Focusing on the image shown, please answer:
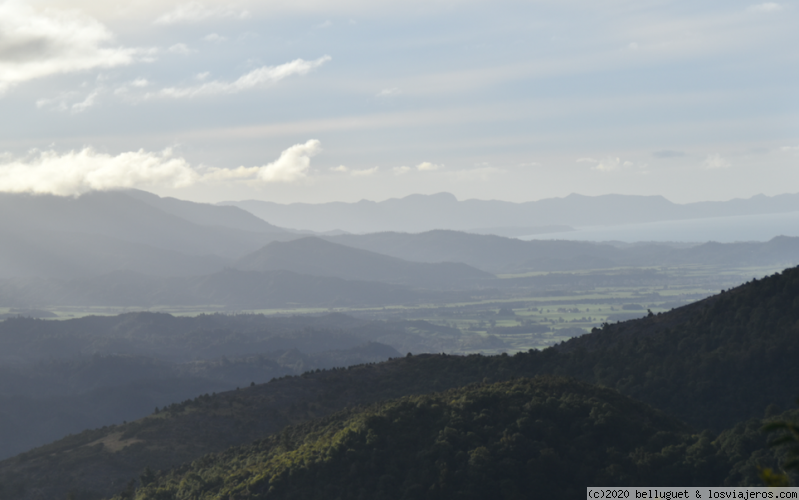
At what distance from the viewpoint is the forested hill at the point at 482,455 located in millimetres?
45500

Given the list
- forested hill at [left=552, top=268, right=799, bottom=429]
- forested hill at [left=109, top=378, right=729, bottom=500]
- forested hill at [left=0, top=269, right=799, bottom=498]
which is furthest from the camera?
forested hill at [left=0, top=269, right=799, bottom=498]

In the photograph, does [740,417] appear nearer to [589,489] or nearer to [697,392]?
[697,392]

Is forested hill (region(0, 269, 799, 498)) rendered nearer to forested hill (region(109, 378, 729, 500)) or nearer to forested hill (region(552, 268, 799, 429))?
forested hill (region(552, 268, 799, 429))

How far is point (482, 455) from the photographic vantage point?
1849 inches

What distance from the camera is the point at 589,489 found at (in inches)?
1705

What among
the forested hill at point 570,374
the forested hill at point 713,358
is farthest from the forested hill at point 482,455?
the forested hill at point 570,374

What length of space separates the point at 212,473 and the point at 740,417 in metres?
46.4

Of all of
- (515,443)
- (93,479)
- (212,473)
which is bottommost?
(93,479)

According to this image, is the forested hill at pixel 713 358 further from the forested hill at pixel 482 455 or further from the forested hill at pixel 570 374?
the forested hill at pixel 482 455

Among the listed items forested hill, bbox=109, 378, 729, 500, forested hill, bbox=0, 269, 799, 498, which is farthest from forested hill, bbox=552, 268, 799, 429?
forested hill, bbox=109, 378, 729, 500

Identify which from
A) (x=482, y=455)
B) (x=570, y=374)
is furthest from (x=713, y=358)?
(x=482, y=455)

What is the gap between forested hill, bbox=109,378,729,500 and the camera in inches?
1791

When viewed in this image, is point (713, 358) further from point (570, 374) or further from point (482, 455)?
point (482, 455)

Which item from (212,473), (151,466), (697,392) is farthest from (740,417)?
(151,466)
